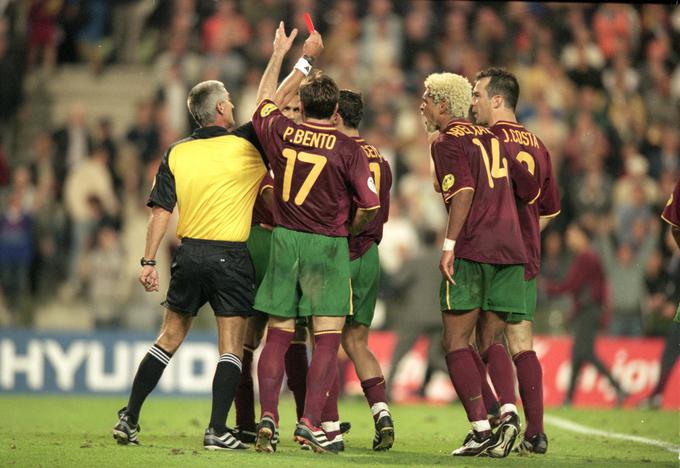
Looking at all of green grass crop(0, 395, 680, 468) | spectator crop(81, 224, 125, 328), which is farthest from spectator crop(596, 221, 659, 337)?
spectator crop(81, 224, 125, 328)

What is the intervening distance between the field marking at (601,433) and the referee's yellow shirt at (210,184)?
12.2 feet

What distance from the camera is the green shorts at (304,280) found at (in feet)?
26.1

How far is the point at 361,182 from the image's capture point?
26.2 feet

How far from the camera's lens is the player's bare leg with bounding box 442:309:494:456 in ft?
26.5

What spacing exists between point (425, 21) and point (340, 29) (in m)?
1.44

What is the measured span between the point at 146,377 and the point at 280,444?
1.14 metres

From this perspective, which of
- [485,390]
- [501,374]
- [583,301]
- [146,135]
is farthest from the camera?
[146,135]

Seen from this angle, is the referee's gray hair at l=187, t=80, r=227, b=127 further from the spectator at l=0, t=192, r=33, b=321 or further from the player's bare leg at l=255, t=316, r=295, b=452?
the spectator at l=0, t=192, r=33, b=321

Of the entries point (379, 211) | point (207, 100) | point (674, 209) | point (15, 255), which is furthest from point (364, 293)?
point (15, 255)

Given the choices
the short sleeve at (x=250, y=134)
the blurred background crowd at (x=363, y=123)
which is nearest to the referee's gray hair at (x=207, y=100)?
the short sleeve at (x=250, y=134)

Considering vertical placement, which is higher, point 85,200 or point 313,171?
point 85,200

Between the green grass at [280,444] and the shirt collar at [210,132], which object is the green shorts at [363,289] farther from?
the shirt collar at [210,132]

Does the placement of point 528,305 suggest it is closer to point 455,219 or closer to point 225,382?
point 455,219

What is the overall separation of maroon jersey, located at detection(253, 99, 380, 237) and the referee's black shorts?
42 centimetres
